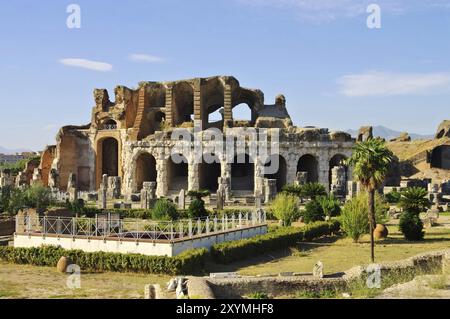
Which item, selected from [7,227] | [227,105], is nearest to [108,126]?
[227,105]

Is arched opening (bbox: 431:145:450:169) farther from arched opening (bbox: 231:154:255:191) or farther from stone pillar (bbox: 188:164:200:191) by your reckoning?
stone pillar (bbox: 188:164:200:191)

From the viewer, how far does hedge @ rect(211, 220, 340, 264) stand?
24062mm

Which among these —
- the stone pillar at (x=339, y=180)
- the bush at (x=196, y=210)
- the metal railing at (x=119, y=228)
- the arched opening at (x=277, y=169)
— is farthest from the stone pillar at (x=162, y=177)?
the metal railing at (x=119, y=228)

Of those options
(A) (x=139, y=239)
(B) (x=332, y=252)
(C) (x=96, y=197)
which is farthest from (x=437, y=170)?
(A) (x=139, y=239)

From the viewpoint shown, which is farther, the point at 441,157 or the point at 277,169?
the point at 441,157

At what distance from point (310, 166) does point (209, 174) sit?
10531mm

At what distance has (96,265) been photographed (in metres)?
22.6

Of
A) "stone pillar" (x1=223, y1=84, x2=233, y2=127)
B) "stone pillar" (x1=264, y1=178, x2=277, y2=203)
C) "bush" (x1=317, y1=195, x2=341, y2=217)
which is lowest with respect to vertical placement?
"bush" (x1=317, y1=195, x2=341, y2=217)

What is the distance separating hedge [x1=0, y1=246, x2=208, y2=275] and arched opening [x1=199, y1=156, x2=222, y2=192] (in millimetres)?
30970

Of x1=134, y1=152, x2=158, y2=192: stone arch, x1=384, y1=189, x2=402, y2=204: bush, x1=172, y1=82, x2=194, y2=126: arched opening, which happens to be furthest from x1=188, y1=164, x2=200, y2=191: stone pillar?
x1=384, y1=189, x2=402, y2=204: bush

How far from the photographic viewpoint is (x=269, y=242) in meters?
26.8

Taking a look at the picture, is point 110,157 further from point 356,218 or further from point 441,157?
point 441,157
